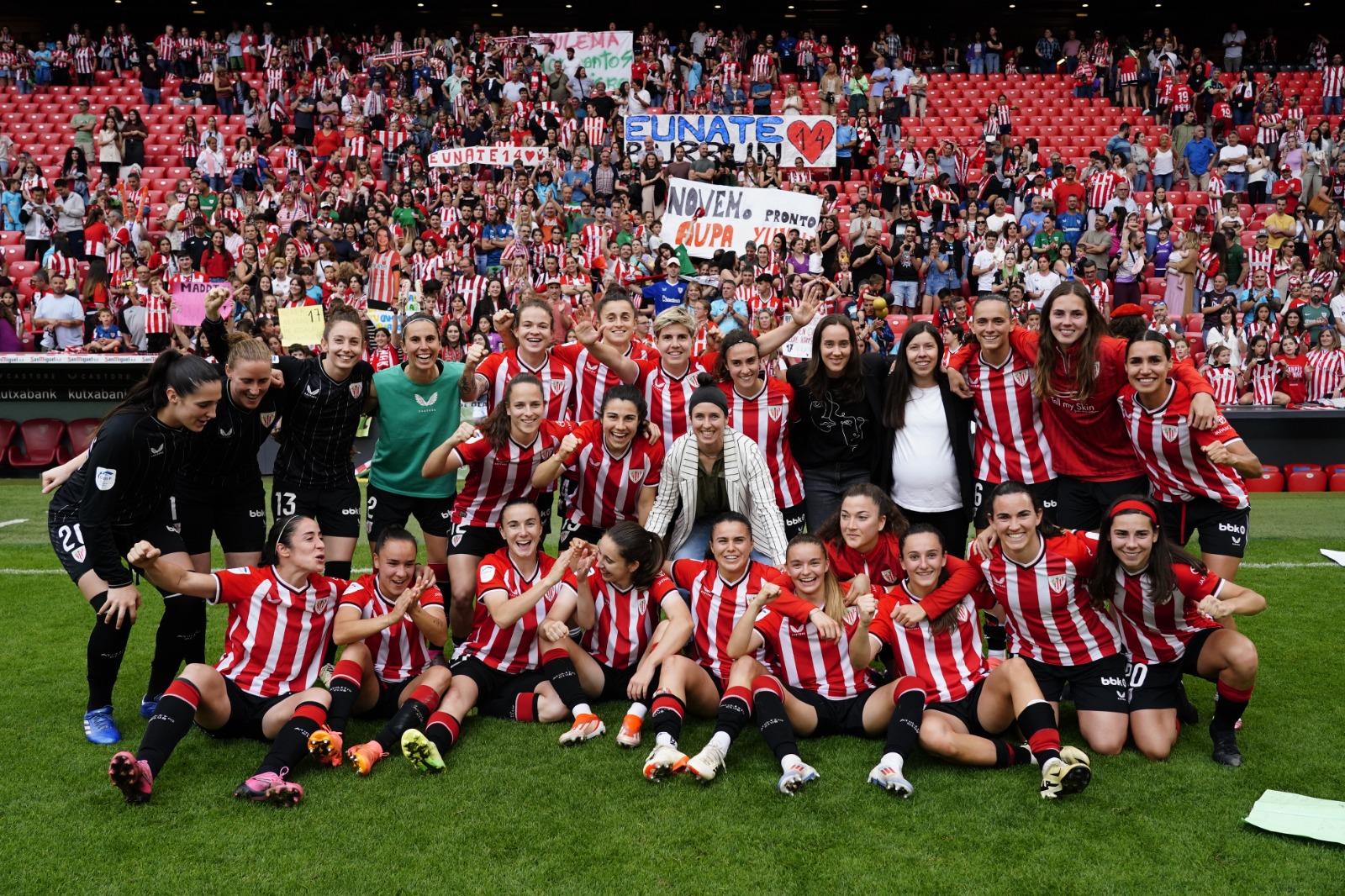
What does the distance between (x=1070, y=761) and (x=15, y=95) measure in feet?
88.3

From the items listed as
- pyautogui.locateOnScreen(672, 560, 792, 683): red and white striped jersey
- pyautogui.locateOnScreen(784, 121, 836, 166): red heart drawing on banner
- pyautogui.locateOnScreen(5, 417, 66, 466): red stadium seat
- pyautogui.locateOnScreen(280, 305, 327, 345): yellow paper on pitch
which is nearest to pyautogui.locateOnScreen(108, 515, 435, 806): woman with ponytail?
pyautogui.locateOnScreen(672, 560, 792, 683): red and white striped jersey

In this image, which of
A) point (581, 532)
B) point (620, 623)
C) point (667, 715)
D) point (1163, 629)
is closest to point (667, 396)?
point (581, 532)

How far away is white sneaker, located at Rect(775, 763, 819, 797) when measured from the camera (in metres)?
4.30

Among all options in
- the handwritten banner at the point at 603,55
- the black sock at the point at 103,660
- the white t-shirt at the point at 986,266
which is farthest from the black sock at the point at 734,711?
the handwritten banner at the point at 603,55

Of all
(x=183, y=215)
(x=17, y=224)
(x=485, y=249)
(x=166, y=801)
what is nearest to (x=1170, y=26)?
(x=485, y=249)

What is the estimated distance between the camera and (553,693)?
5152mm

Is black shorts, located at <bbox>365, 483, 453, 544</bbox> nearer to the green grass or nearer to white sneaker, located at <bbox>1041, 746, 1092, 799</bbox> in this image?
the green grass

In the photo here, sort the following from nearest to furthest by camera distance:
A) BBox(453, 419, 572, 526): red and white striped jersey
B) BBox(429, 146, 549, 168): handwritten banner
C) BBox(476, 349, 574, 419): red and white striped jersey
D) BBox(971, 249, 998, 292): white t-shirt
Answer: BBox(453, 419, 572, 526): red and white striped jersey
BBox(476, 349, 574, 419): red and white striped jersey
BBox(971, 249, 998, 292): white t-shirt
BBox(429, 146, 549, 168): handwritten banner

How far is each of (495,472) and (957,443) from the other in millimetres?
2318

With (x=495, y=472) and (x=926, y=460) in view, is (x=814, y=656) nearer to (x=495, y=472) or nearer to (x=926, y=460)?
(x=926, y=460)

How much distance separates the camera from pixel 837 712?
4910mm

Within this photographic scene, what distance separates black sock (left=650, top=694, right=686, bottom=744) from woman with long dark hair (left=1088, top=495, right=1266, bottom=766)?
183cm

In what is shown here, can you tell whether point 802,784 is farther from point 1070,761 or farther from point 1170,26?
point 1170,26

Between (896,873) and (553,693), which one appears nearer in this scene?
(896,873)
